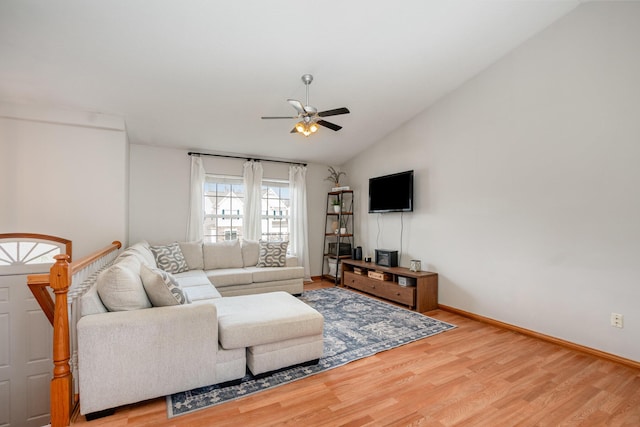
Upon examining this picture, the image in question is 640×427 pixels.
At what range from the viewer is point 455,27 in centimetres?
294

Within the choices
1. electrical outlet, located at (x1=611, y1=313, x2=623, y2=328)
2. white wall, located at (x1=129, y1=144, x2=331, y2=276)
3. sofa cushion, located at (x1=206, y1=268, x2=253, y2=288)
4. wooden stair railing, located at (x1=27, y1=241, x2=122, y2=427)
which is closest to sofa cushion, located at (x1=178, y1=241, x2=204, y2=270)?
sofa cushion, located at (x1=206, y1=268, x2=253, y2=288)

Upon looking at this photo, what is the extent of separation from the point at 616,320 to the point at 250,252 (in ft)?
14.7

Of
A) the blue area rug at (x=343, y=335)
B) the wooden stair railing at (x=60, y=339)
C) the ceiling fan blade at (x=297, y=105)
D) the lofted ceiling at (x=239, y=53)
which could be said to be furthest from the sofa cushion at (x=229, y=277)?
the ceiling fan blade at (x=297, y=105)

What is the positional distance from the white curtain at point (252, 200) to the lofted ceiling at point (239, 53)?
1.19 m

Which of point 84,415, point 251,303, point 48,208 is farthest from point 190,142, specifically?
point 84,415

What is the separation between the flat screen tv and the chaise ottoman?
2.68 meters

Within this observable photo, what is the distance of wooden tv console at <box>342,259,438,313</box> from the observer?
3928mm

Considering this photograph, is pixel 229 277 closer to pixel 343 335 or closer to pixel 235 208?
pixel 235 208

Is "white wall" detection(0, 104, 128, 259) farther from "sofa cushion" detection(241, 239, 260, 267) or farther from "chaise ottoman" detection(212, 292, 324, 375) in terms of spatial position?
"chaise ottoman" detection(212, 292, 324, 375)

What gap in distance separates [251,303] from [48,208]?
2847 mm

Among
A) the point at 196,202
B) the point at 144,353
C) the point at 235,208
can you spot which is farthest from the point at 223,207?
the point at 144,353

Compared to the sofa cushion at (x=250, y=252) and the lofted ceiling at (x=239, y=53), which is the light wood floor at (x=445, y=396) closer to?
the sofa cushion at (x=250, y=252)

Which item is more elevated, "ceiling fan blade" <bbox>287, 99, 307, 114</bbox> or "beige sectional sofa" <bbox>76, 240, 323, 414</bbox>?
"ceiling fan blade" <bbox>287, 99, 307, 114</bbox>

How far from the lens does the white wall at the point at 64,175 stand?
3252mm
